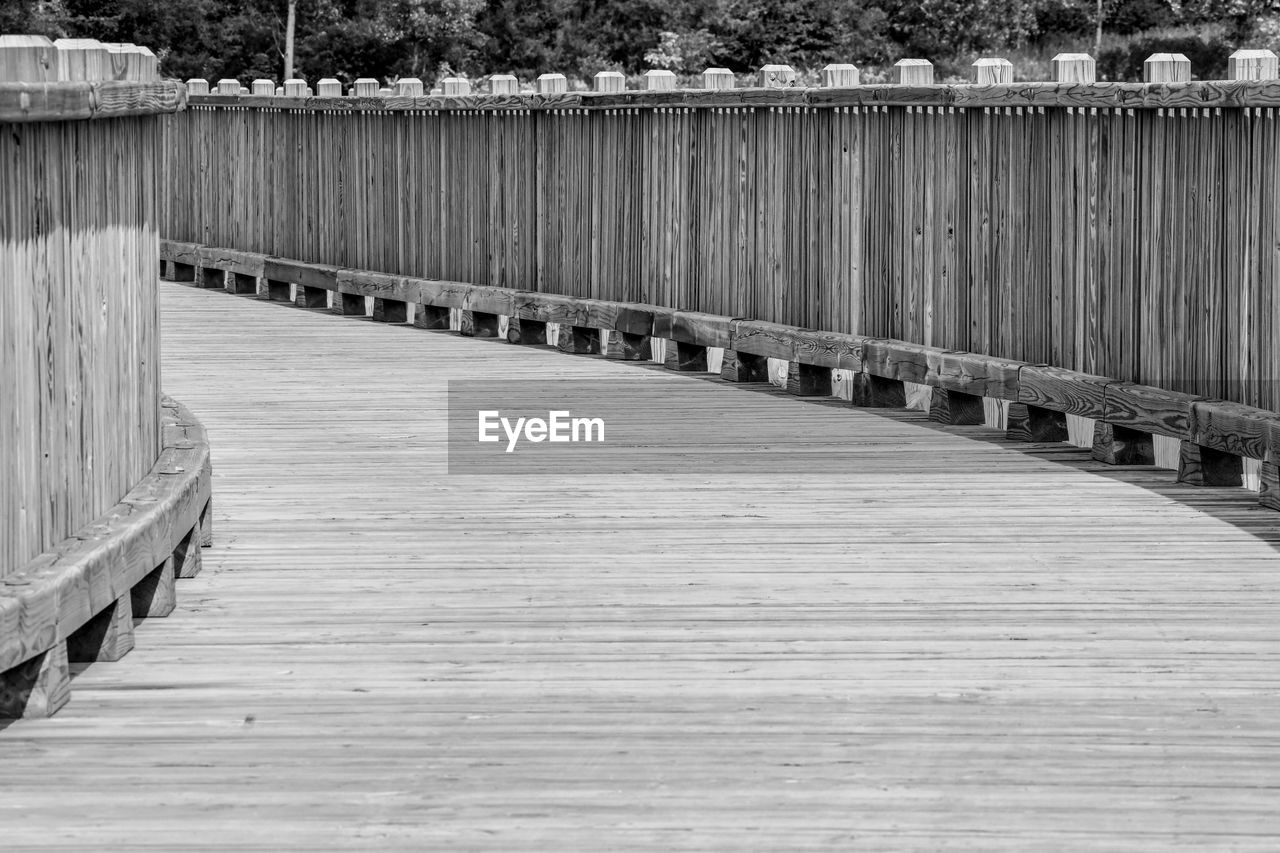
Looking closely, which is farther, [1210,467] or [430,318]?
[430,318]

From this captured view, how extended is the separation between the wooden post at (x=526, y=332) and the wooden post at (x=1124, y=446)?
531 centimetres

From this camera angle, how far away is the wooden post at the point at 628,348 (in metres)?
12.8

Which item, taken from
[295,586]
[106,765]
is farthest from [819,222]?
[106,765]

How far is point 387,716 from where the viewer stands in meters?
5.05

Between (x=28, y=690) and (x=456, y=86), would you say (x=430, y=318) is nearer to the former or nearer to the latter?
(x=456, y=86)

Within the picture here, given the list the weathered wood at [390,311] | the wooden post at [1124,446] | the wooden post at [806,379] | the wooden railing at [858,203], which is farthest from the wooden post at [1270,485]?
the weathered wood at [390,311]

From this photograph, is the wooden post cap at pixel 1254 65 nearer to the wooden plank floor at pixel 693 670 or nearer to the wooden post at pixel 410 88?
the wooden plank floor at pixel 693 670

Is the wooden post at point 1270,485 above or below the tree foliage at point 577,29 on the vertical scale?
below

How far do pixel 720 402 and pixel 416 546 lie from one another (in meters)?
3.93

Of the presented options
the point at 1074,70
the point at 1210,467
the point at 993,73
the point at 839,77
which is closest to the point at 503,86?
the point at 839,77

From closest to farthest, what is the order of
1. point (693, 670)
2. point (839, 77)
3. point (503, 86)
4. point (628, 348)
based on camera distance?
point (693, 670), point (839, 77), point (628, 348), point (503, 86)

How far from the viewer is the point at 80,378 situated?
5.62m

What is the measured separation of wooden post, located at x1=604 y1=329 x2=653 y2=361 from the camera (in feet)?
41.9

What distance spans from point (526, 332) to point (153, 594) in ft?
25.5
